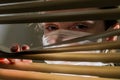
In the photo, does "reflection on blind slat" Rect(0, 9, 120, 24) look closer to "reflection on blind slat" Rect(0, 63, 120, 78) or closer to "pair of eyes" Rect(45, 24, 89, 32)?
"reflection on blind slat" Rect(0, 63, 120, 78)

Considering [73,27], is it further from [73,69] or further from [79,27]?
[73,69]

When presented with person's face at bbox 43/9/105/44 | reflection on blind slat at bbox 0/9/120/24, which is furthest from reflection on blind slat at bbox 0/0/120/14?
person's face at bbox 43/9/105/44

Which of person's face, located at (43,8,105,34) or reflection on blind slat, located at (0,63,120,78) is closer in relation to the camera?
reflection on blind slat, located at (0,63,120,78)

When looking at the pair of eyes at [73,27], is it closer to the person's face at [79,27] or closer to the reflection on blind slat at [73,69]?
the person's face at [79,27]

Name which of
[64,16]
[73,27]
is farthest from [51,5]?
[73,27]

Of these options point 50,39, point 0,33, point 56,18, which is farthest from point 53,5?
point 0,33

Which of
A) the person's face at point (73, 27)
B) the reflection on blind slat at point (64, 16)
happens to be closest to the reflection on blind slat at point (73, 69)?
the reflection on blind slat at point (64, 16)

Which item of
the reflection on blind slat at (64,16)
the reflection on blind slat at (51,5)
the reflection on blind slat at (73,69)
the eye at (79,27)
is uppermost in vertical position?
the eye at (79,27)

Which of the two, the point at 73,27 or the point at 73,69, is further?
the point at 73,27

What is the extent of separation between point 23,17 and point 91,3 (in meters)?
0.07

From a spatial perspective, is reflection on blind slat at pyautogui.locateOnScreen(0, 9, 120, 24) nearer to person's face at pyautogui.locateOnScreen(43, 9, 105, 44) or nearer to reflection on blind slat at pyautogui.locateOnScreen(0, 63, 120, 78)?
reflection on blind slat at pyautogui.locateOnScreen(0, 63, 120, 78)

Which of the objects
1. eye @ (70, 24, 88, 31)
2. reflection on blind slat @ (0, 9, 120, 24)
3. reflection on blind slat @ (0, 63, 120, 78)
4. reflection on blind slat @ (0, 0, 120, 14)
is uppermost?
eye @ (70, 24, 88, 31)

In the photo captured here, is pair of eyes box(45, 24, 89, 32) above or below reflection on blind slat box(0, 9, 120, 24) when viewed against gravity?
above

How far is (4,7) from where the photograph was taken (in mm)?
256
